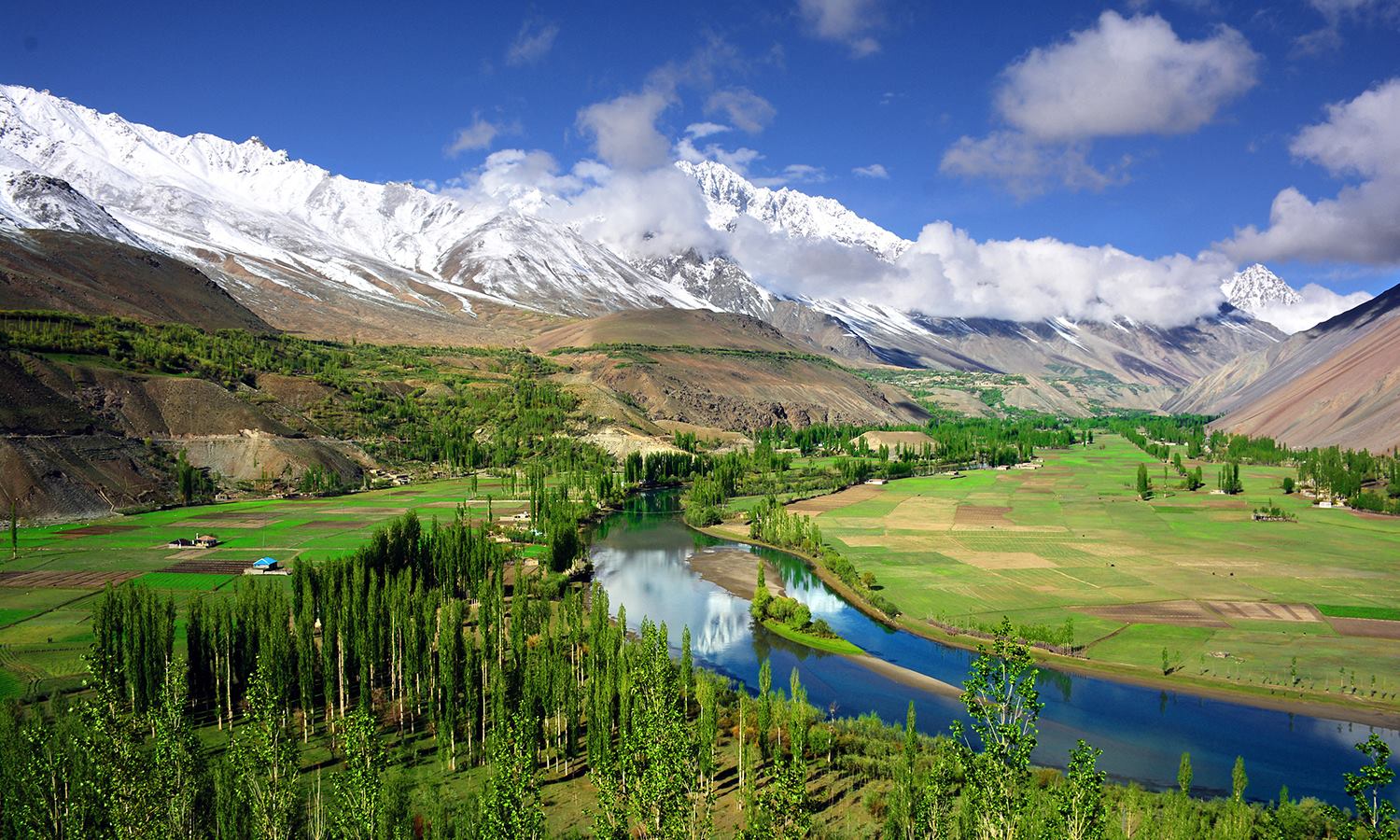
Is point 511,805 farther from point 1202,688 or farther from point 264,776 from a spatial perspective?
point 1202,688

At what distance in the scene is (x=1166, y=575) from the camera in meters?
91.4

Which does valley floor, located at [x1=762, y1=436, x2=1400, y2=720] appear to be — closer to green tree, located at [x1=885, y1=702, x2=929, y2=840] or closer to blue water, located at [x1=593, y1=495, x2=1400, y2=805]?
blue water, located at [x1=593, y1=495, x2=1400, y2=805]

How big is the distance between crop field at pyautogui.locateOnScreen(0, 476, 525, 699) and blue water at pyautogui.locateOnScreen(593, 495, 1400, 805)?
36.5 meters

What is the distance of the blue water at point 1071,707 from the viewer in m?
50.5

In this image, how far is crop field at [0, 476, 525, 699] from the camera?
6025 cm

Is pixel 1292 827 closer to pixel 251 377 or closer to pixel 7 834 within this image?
pixel 7 834

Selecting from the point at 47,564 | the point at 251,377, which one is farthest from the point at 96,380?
the point at 47,564

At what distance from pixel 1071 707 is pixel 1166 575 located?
40416 mm

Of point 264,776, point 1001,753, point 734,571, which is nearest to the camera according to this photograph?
point 1001,753

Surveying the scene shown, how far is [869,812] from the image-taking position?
4378 centimetres

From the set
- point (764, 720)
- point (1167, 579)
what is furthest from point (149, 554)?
point (1167, 579)

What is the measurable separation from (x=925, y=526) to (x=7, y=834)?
354 feet

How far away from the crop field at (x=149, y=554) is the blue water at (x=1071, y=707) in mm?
36511

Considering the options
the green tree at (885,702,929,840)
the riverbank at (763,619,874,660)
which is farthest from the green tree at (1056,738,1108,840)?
the riverbank at (763,619,874,660)
